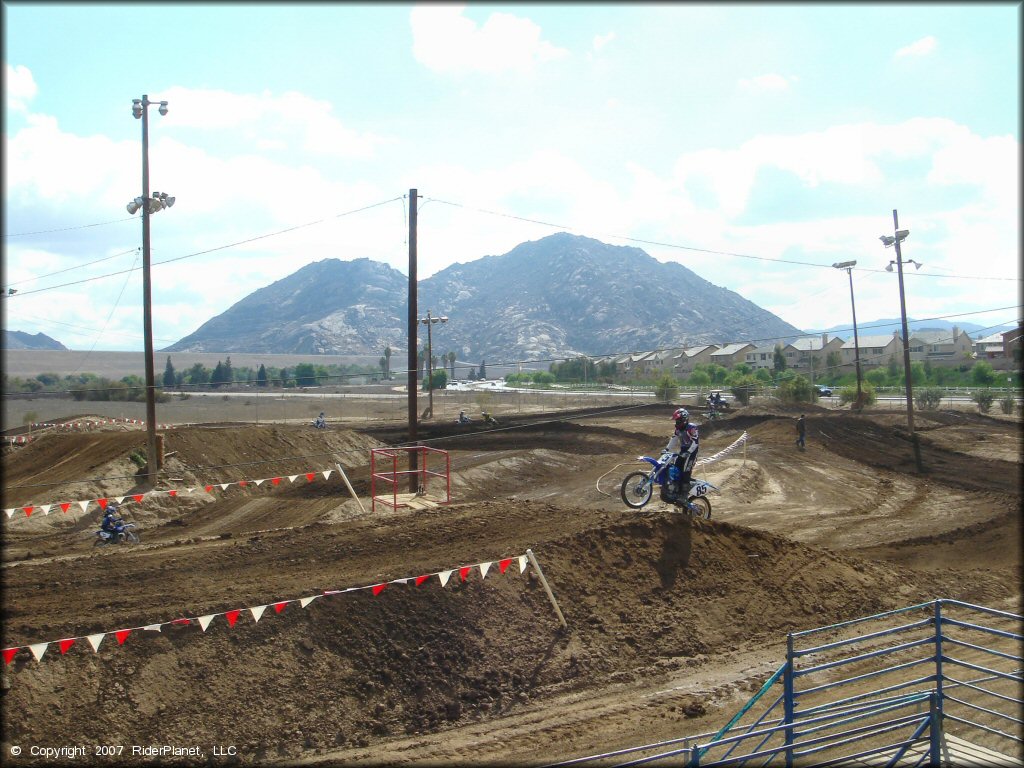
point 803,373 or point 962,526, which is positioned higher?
point 803,373

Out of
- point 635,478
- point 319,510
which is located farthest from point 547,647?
point 319,510

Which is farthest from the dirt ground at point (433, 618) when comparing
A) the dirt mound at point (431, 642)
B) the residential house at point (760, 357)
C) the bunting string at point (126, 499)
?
the residential house at point (760, 357)

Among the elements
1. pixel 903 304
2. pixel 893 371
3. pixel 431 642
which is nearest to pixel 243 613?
pixel 431 642

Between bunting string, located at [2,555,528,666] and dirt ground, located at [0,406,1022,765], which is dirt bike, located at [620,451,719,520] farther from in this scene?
bunting string, located at [2,555,528,666]

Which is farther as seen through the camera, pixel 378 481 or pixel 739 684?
pixel 378 481

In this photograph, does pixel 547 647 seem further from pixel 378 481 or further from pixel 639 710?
pixel 378 481

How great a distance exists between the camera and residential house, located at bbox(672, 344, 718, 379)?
7489 centimetres

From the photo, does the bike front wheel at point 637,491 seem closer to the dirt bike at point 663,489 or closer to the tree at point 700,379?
the dirt bike at point 663,489

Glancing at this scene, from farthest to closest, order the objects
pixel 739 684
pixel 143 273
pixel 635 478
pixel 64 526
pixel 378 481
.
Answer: pixel 378 481 < pixel 143 273 < pixel 64 526 < pixel 635 478 < pixel 739 684

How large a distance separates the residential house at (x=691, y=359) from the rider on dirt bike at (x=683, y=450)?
58.9 m

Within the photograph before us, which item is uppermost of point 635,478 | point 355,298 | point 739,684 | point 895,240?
point 355,298

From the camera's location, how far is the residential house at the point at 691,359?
246 ft

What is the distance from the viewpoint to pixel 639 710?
Answer: 9820mm

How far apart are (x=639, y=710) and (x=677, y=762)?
2.11 m
